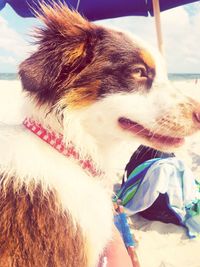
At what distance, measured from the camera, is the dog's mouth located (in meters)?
1.71

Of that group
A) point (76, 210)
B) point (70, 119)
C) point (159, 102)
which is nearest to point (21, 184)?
point (76, 210)

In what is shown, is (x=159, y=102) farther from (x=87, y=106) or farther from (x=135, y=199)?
(x=135, y=199)

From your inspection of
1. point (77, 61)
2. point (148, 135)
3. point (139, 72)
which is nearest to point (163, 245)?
point (148, 135)

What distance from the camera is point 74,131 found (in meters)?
1.63

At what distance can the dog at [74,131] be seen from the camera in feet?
4.82

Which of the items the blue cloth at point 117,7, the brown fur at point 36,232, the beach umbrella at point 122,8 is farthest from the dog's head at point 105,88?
the blue cloth at point 117,7

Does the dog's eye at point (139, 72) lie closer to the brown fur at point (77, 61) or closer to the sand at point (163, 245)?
the brown fur at point (77, 61)

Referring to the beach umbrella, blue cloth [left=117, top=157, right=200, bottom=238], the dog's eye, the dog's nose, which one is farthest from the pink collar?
the beach umbrella

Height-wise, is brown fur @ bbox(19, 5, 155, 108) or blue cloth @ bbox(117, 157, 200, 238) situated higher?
brown fur @ bbox(19, 5, 155, 108)

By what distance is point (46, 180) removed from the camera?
1.55m

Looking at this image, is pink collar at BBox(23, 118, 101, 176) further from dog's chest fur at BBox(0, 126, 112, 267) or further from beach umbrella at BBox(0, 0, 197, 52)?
beach umbrella at BBox(0, 0, 197, 52)

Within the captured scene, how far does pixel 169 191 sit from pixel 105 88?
6.87 ft

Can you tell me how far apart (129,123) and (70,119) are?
0.30 meters

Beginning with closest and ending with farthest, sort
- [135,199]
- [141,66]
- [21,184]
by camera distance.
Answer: [21,184] → [141,66] → [135,199]
